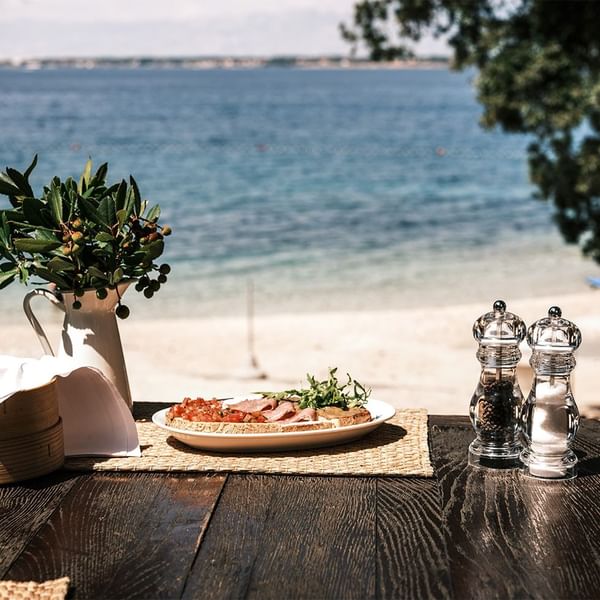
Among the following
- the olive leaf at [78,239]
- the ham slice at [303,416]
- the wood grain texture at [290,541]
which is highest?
the olive leaf at [78,239]

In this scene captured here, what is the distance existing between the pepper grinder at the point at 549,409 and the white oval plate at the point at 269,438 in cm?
35

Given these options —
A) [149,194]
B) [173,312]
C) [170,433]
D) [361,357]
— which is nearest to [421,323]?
[361,357]

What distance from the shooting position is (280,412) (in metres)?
2.17

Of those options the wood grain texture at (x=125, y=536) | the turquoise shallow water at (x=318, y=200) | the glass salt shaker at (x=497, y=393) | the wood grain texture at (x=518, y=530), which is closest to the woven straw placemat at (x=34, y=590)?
the wood grain texture at (x=125, y=536)

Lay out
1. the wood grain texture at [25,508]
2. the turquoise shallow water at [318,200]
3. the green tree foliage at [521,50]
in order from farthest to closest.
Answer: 1. the turquoise shallow water at [318,200]
2. the green tree foliage at [521,50]
3. the wood grain texture at [25,508]

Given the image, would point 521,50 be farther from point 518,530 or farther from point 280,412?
point 518,530

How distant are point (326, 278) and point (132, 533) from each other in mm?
12538

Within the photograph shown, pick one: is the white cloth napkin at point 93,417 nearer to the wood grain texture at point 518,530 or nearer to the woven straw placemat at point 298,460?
the woven straw placemat at point 298,460

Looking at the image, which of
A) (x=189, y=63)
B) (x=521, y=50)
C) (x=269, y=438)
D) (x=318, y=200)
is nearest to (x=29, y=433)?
(x=269, y=438)

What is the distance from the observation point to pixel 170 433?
2.27 m

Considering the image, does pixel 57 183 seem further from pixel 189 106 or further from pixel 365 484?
pixel 189 106

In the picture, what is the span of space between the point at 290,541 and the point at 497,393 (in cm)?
63

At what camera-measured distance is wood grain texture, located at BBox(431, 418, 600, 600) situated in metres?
1.55

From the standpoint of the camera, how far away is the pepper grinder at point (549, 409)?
2.00 meters
